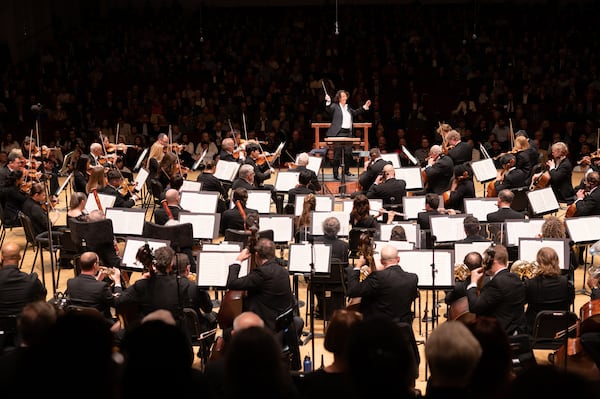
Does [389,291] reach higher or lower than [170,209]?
lower

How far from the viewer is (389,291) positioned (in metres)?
6.99

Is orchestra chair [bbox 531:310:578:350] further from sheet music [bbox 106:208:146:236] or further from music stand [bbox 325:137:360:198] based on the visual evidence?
music stand [bbox 325:137:360:198]

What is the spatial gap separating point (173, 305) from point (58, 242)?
12.2 feet

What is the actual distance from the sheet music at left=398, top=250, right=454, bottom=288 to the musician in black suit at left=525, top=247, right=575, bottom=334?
28.8 inches

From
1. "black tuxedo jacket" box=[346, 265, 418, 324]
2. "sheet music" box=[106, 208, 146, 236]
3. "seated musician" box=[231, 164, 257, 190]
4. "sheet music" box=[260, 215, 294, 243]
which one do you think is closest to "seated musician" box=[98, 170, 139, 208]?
"sheet music" box=[106, 208, 146, 236]

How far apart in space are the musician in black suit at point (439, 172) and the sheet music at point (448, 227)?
3.00m

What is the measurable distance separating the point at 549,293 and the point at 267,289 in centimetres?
248

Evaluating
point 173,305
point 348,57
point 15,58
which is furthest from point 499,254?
point 15,58

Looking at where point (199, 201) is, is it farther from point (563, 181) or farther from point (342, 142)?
point (563, 181)

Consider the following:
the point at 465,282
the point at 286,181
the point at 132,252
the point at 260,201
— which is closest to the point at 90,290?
the point at 132,252

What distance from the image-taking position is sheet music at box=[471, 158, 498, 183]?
11867mm

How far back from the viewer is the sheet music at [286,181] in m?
11.8

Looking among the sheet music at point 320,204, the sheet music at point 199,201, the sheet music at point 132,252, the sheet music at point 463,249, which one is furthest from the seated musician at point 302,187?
the sheet music at point 463,249

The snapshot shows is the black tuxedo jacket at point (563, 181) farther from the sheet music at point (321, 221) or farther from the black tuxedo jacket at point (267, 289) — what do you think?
the black tuxedo jacket at point (267, 289)
